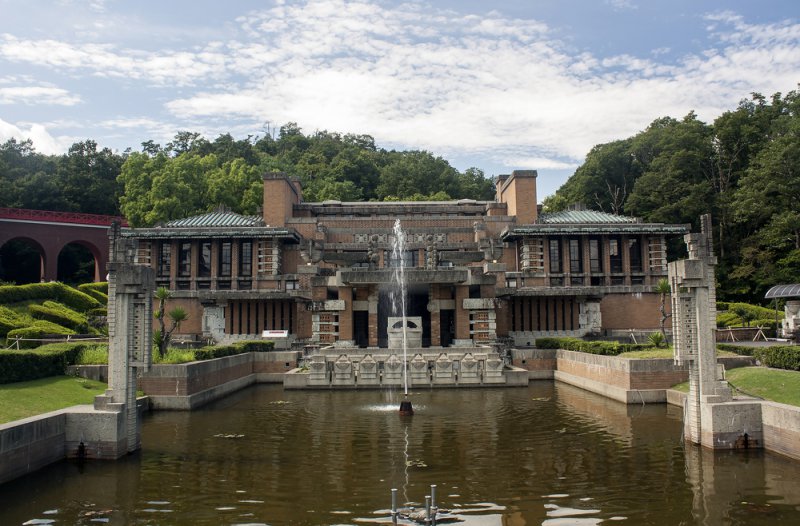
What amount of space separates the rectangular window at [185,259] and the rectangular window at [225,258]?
2.12 meters

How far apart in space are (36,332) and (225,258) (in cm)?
1466

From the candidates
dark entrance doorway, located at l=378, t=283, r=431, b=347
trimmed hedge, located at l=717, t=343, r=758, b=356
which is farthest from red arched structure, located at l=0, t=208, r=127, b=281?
trimmed hedge, located at l=717, t=343, r=758, b=356

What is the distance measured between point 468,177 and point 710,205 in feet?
114

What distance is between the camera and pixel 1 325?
3344cm

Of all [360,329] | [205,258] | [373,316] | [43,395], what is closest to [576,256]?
[360,329]

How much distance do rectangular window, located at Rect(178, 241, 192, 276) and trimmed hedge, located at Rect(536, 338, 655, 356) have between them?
25.4m

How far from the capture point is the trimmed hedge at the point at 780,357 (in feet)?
71.5

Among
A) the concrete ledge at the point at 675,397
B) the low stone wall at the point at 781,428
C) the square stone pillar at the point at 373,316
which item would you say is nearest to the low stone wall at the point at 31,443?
the low stone wall at the point at 781,428

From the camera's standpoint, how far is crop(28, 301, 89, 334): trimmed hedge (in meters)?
38.5

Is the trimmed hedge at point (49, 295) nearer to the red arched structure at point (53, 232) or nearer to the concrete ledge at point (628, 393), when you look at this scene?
the red arched structure at point (53, 232)

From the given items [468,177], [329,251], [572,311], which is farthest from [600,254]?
[468,177]

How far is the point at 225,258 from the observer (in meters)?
45.3

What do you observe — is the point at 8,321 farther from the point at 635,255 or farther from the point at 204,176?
the point at 635,255

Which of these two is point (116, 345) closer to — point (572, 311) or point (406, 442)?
point (406, 442)
